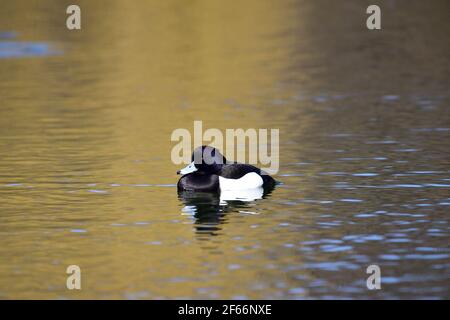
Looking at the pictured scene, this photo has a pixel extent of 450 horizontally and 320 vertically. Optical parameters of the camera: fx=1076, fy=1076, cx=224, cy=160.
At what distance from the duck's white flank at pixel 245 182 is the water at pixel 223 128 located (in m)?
0.41

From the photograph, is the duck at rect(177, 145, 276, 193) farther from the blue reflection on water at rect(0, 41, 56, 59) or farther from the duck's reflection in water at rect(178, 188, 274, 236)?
the blue reflection on water at rect(0, 41, 56, 59)

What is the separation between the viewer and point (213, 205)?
53.3 feet

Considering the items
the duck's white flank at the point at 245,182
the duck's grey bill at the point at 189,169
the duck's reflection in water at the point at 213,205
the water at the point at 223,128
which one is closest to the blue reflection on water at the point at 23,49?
the water at the point at 223,128

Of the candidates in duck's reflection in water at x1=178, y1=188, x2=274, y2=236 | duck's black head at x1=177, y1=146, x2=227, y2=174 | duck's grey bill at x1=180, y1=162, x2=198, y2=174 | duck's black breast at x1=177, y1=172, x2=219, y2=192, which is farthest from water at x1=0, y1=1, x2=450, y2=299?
duck's black head at x1=177, y1=146, x2=227, y2=174

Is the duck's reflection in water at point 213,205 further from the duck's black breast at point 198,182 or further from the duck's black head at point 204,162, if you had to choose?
the duck's black head at point 204,162

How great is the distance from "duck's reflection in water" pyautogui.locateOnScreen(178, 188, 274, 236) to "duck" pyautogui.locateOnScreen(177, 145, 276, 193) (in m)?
0.09

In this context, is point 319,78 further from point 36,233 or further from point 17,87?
point 36,233

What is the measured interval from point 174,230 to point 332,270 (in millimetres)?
2855

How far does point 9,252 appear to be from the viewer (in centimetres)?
1343

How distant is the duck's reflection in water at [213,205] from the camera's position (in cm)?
1470

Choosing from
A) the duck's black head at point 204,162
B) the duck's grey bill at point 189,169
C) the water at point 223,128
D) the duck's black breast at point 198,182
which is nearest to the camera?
the water at point 223,128

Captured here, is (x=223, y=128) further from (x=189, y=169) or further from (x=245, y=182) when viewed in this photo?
(x=245, y=182)

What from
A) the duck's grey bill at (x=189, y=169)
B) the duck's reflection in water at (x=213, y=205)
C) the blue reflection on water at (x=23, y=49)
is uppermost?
the blue reflection on water at (x=23, y=49)
